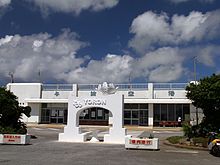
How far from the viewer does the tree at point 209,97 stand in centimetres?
1994

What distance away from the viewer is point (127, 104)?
47562mm

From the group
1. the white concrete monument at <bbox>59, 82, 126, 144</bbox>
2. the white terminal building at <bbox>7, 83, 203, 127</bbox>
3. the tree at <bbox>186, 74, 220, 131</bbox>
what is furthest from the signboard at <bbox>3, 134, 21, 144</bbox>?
the white terminal building at <bbox>7, 83, 203, 127</bbox>

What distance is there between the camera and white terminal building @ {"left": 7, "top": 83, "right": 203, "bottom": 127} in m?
45.6

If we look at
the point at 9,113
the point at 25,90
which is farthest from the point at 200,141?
the point at 25,90

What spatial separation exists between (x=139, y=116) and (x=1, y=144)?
29.3 m

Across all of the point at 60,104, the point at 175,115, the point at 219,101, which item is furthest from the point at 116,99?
the point at 60,104

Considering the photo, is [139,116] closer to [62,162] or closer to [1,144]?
[1,144]

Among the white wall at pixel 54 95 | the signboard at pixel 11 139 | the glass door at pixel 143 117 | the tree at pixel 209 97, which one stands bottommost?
the signboard at pixel 11 139

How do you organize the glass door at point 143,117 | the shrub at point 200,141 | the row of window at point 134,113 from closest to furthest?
the shrub at point 200,141
the row of window at point 134,113
the glass door at point 143,117

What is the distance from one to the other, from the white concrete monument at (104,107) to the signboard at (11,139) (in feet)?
14.7

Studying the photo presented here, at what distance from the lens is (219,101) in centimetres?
2008

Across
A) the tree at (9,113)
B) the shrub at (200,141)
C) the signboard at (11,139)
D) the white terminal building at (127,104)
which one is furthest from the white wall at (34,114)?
the shrub at (200,141)

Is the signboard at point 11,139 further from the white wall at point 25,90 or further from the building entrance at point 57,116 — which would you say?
the white wall at point 25,90

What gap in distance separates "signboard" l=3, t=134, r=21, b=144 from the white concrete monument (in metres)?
4.49
